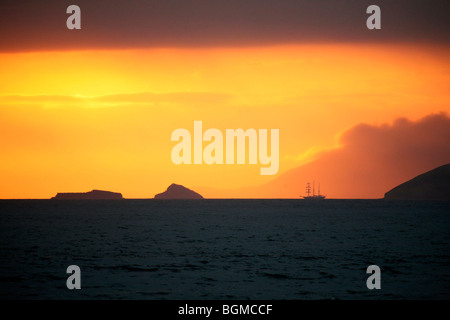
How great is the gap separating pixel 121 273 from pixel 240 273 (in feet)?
34.2

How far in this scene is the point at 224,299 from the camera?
39.1 metres

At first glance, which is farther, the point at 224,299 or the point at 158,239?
the point at 158,239

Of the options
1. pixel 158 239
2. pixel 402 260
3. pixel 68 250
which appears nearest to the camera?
pixel 402 260

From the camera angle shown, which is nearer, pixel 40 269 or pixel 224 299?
pixel 224 299

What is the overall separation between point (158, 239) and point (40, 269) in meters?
38.0

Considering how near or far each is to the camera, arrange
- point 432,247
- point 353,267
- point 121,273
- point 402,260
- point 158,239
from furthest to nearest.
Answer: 1. point 158,239
2. point 432,247
3. point 402,260
4. point 353,267
5. point 121,273
